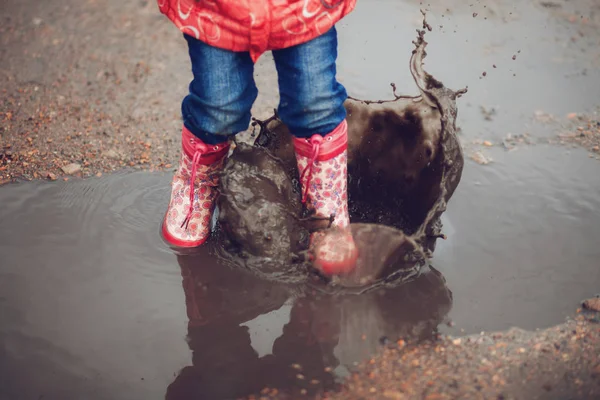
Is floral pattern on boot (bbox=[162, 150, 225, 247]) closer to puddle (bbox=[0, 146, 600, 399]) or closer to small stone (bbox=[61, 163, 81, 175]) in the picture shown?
A: puddle (bbox=[0, 146, 600, 399])

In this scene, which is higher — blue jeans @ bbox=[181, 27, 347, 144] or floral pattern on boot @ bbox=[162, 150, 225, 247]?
blue jeans @ bbox=[181, 27, 347, 144]

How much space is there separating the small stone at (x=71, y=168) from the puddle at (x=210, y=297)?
7 centimetres

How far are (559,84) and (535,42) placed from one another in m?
0.33

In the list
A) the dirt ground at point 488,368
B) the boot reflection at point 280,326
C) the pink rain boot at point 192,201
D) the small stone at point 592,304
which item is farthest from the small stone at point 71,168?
the small stone at point 592,304

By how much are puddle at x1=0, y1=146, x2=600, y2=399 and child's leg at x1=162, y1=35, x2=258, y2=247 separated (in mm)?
106

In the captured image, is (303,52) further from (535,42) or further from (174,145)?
(535,42)

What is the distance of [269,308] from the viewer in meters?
1.85

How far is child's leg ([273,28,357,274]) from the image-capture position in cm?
171

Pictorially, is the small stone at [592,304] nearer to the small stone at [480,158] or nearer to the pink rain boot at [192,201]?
the small stone at [480,158]

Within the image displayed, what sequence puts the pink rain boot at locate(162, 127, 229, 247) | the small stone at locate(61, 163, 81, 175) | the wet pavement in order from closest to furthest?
the wet pavement < the pink rain boot at locate(162, 127, 229, 247) < the small stone at locate(61, 163, 81, 175)

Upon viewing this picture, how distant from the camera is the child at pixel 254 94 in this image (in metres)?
1.62

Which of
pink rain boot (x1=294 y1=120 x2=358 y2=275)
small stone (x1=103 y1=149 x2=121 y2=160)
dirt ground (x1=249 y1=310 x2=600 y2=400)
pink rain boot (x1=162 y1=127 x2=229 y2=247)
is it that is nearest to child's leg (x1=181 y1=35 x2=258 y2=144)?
pink rain boot (x1=162 y1=127 x2=229 y2=247)

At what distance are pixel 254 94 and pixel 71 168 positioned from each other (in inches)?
35.3

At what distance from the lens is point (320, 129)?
5.90 feet
